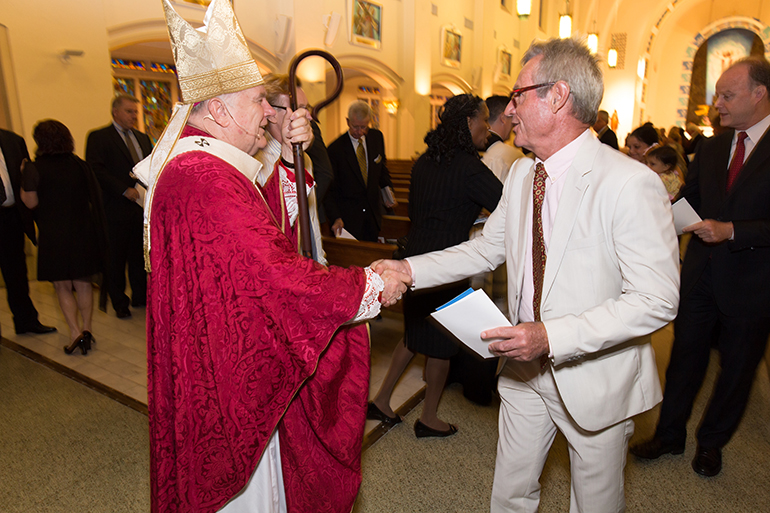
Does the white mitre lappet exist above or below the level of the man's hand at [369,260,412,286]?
above

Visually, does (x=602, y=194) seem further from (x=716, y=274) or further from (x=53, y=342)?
(x=53, y=342)

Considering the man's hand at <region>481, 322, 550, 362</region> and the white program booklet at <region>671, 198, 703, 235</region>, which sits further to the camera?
the white program booklet at <region>671, 198, 703, 235</region>

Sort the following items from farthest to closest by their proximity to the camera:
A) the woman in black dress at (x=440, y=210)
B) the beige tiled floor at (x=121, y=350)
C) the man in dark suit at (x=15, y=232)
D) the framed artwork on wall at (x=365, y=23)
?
1. the framed artwork on wall at (x=365, y=23)
2. the man in dark suit at (x=15, y=232)
3. the beige tiled floor at (x=121, y=350)
4. the woman in black dress at (x=440, y=210)

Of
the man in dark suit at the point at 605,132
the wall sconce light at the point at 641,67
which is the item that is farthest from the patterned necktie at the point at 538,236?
the wall sconce light at the point at 641,67

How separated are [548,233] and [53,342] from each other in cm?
407

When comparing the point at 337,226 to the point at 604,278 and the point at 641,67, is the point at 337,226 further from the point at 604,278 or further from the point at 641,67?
the point at 641,67

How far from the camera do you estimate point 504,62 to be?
51.5 ft

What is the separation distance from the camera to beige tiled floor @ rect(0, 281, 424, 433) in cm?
328

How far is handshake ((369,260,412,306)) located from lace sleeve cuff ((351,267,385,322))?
0.03 meters

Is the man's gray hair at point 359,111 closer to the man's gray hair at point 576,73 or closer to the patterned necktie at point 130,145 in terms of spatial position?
the patterned necktie at point 130,145

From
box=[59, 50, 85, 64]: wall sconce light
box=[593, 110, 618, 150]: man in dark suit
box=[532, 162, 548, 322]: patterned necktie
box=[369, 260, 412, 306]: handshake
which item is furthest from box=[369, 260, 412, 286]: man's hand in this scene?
box=[59, 50, 85, 64]: wall sconce light

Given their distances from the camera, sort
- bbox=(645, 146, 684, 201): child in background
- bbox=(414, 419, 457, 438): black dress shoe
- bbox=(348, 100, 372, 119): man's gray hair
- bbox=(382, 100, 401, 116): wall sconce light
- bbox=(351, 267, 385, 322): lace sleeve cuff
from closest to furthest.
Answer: bbox=(351, 267, 385, 322): lace sleeve cuff, bbox=(414, 419, 457, 438): black dress shoe, bbox=(645, 146, 684, 201): child in background, bbox=(348, 100, 372, 119): man's gray hair, bbox=(382, 100, 401, 116): wall sconce light

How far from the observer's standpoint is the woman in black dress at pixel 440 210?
2.45 metres

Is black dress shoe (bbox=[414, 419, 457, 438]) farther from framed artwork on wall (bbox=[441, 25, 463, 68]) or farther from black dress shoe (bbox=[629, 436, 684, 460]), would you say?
framed artwork on wall (bbox=[441, 25, 463, 68])
